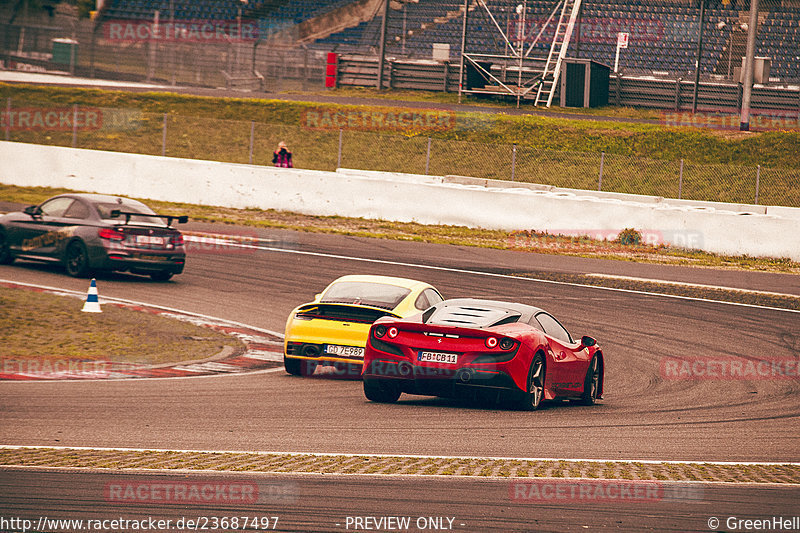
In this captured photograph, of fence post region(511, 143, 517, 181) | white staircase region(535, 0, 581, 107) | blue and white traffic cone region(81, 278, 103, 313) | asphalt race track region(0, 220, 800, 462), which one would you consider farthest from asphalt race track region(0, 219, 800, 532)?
white staircase region(535, 0, 581, 107)

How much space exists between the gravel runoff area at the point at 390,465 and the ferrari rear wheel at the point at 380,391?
2684 millimetres

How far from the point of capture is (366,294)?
41.2 feet

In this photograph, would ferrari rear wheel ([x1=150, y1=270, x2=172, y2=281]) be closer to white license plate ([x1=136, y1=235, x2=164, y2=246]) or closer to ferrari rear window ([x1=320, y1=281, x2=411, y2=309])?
white license plate ([x1=136, y1=235, x2=164, y2=246])

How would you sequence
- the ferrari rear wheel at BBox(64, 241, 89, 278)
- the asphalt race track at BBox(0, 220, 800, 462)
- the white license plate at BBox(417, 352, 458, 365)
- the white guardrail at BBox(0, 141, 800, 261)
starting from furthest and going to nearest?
the white guardrail at BBox(0, 141, 800, 261), the ferrari rear wheel at BBox(64, 241, 89, 278), the white license plate at BBox(417, 352, 458, 365), the asphalt race track at BBox(0, 220, 800, 462)

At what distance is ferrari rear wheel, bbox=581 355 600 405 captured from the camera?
36.8 ft

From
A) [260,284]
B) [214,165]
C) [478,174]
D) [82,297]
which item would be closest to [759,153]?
[478,174]

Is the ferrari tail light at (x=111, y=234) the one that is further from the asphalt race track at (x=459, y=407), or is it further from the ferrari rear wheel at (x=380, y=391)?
the ferrari rear wheel at (x=380, y=391)

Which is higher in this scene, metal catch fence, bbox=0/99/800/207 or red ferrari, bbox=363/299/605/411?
metal catch fence, bbox=0/99/800/207

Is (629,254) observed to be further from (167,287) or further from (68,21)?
(68,21)

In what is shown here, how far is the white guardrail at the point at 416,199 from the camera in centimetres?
2408

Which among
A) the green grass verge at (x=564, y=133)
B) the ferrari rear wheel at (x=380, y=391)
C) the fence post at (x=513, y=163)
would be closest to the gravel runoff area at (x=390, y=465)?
the ferrari rear wheel at (x=380, y=391)

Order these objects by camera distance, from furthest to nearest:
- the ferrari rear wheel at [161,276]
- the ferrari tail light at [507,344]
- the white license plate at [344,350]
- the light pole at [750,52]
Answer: the light pole at [750,52]
the ferrari rear wheel at [161,276]
the white license plate at [344,350]
the ferrari tail light at [507,344]

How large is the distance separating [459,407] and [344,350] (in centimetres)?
197

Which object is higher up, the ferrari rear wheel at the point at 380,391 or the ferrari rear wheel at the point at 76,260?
the ferrari rear wheel at the point at 76,260
